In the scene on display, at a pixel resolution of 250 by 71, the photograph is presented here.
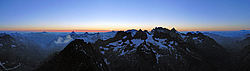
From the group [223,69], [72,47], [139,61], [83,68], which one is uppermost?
[72,47]

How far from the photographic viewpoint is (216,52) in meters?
196

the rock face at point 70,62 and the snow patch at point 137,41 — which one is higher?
the rock face at point 70,62

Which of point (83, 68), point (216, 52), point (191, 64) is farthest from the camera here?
point (216, 52)

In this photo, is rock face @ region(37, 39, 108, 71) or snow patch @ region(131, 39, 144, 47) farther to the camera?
snow patch @ region(131, 39, 144, 47)

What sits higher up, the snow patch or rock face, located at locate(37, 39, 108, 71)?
rock face, located at locate(37, 39, 108, 71)

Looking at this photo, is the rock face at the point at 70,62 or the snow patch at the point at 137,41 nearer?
the rock face at the point at 70,62

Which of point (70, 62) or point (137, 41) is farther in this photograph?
point (137, 41)

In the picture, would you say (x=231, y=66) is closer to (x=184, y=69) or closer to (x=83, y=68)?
(x=184, y=69)

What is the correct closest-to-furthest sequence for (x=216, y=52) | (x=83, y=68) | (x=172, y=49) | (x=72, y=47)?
(x=83, y=68)
(x=72, y=47)
(x=172, y=49)
(x=216, y=52)

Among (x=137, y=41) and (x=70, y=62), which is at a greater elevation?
(x=70, y=62)

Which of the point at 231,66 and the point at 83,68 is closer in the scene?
the point at 83,68

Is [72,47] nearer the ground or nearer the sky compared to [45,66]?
nearer the sky

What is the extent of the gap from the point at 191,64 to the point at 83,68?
12252 cm

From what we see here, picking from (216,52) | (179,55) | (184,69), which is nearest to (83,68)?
(184,69)
